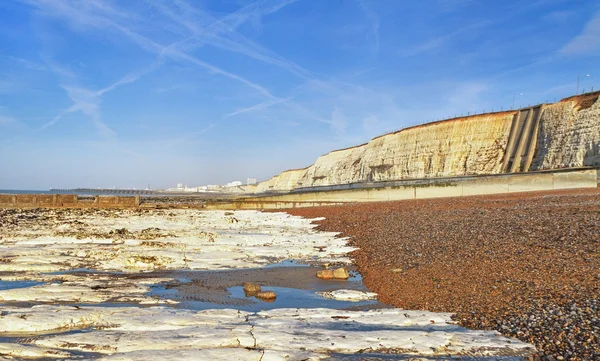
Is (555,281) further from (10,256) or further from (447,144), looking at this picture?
(447,144)

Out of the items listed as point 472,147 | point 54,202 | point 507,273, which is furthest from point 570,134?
point 54,202

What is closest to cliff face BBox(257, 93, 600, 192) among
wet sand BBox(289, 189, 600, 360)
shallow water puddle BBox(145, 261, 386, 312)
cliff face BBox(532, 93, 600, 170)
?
cliff face BBox(532, 93, 600, 170)

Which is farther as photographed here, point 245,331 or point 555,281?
Result: point 555,281

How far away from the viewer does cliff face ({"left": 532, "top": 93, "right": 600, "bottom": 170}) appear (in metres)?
37.0

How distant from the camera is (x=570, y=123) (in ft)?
133

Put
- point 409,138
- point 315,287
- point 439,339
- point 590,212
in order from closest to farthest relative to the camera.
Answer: point 439,339, point 315,287, point 590,212, point 409,138

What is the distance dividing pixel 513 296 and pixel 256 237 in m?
11.1

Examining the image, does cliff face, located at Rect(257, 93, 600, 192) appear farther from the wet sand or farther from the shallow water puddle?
the shallow water puddle

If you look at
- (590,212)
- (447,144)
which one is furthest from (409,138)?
(590,212)

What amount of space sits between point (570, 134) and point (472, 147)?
43.4ft

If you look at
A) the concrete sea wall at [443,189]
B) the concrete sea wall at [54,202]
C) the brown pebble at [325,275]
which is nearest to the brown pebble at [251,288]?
the brown pebble at [325,275]

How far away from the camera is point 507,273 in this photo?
8.48m

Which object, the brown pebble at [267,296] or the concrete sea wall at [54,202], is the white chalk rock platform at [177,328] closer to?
the brown pebble at [267,296]

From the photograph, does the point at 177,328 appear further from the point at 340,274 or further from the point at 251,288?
the point at 340,274
